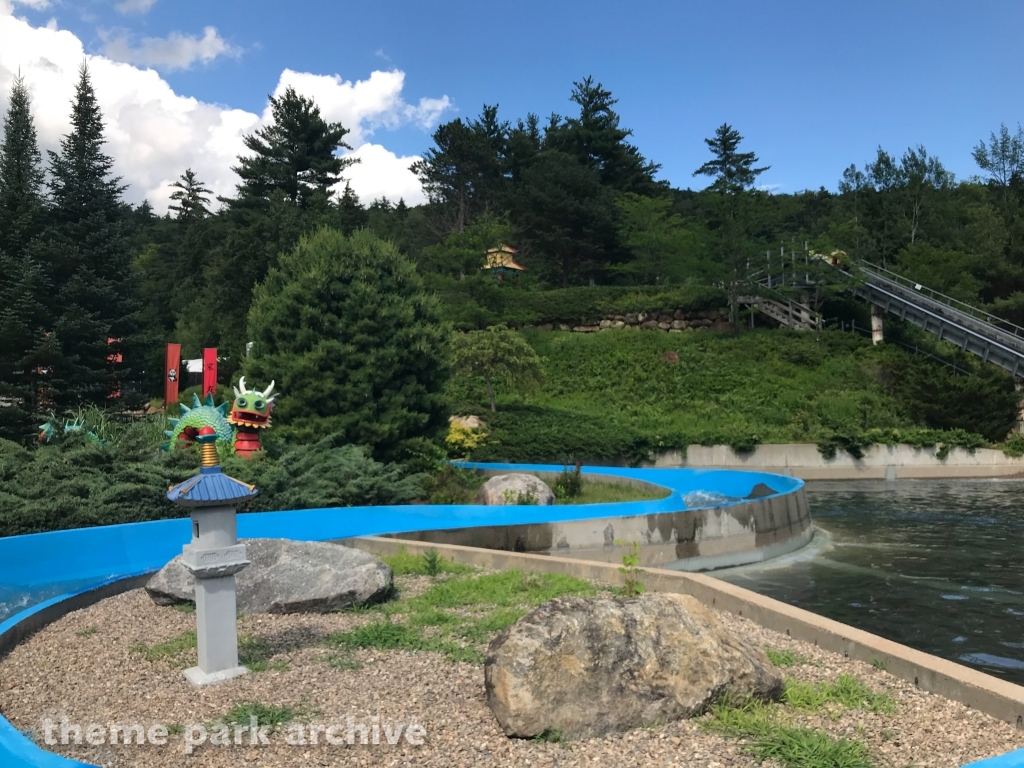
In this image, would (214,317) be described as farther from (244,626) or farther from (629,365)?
(244,626)

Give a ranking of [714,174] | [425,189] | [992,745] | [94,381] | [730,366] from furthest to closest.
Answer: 1. [714,174]
2. [425,189]
3. [730,366]
4. [94,381]
5. [992,745]

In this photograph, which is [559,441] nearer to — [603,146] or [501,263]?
[501,263]

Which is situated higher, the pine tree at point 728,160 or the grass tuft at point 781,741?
the pine tree at point 728,160

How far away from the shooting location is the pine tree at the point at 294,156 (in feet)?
151

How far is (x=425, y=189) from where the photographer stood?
59.2 m

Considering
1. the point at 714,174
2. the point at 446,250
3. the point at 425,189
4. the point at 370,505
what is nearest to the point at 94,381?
the point at 370,505

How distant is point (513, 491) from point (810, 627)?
879cm

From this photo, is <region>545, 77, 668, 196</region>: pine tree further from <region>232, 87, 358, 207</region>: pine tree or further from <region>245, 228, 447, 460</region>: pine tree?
<region>245, 228, 447, 460</region>: pine tree

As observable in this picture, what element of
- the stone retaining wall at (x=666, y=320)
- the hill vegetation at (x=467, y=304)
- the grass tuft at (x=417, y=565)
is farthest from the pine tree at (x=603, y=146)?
the grass tuft at (x=417, y=565)

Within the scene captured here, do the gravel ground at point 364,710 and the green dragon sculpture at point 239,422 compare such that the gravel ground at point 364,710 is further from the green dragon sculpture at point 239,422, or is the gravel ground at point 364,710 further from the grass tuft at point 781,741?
the green dragon sculpture at point 239,422

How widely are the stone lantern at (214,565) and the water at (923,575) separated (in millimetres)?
6904

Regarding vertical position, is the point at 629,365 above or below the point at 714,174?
below

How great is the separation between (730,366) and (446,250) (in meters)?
14.7

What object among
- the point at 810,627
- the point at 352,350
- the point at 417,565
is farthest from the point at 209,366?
the point at 810,627
